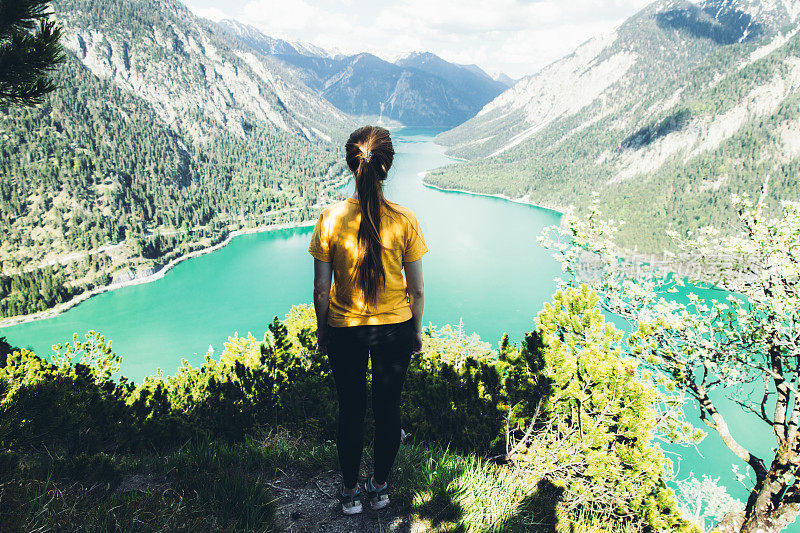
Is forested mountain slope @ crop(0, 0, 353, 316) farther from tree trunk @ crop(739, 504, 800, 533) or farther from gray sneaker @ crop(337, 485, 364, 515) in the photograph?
tree trunk @ crop(739, 504, 800, 533)

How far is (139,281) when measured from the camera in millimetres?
78500

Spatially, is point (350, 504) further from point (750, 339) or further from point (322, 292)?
point (750, 339)

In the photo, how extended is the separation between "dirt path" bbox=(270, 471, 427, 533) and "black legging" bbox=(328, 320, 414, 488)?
25 centimetres

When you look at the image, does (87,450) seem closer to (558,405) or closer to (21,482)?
(21,482)

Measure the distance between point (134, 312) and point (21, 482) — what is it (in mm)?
74619

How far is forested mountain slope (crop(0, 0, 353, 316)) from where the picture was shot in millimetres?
85081

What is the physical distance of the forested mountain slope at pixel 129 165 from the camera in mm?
85081

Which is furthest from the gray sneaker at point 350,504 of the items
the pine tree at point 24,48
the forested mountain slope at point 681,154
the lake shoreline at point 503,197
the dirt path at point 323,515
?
the lake shoreline at point 503,197

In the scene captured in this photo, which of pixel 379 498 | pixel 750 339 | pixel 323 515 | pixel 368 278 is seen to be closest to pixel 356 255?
pixel 368 278

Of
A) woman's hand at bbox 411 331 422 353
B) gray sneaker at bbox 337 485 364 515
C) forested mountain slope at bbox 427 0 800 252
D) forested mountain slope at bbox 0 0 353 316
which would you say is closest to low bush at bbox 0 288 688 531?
gray sneaker at bbox 337 485 364 515

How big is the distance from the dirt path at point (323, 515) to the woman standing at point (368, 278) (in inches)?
35.9

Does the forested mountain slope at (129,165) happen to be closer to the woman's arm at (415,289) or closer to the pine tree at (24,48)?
the pine tree at (24,48)

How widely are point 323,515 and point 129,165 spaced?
14431 centimetres

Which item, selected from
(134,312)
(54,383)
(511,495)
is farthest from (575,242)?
(134,312)
